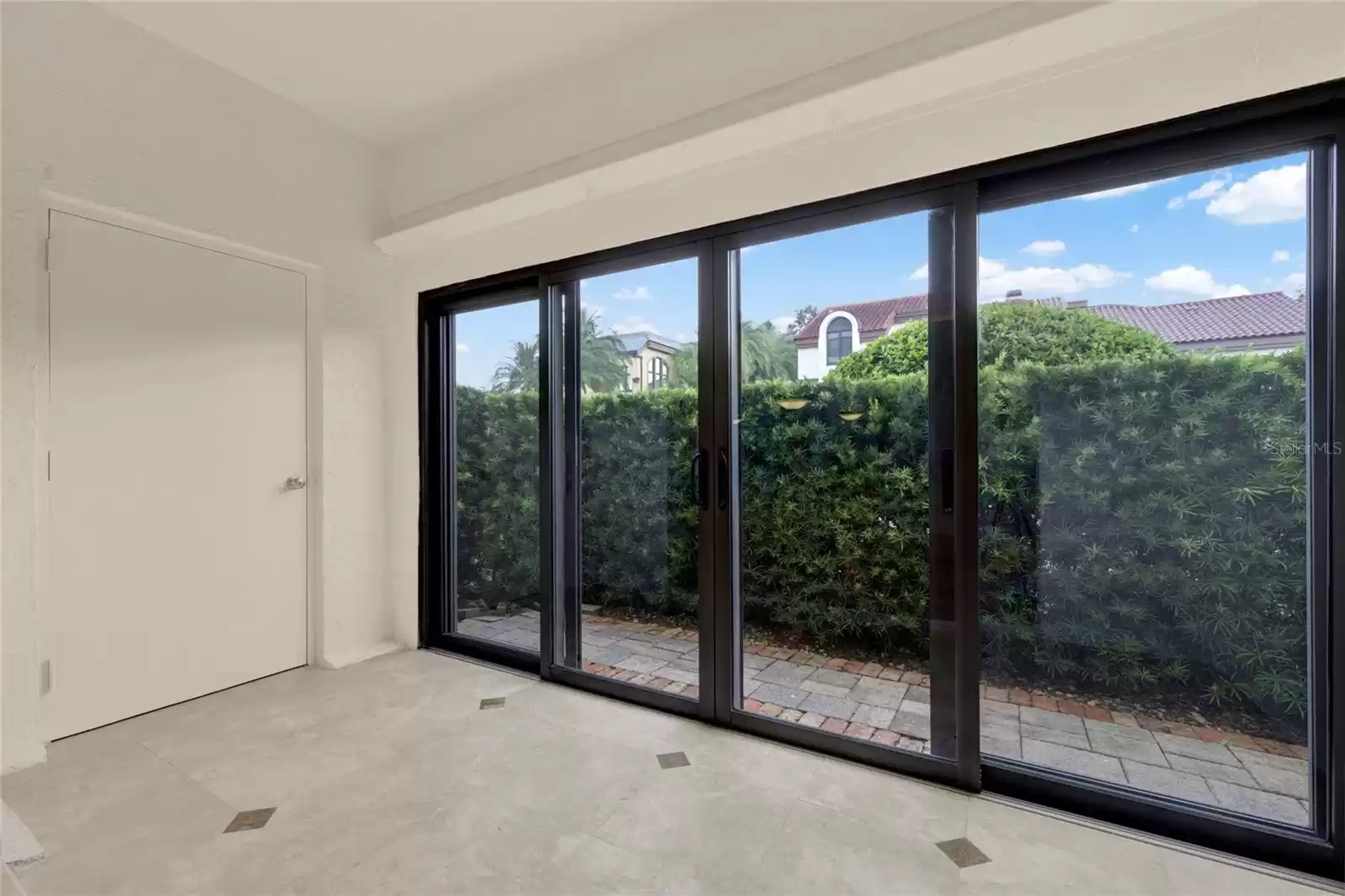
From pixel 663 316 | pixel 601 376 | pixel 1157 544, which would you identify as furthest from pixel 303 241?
pixel 1157 544

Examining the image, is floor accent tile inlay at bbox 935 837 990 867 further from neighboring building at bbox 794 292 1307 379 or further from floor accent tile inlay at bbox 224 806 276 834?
floor accent tile inlay at bbox 224 806 276 834

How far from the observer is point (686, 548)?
2.56 m

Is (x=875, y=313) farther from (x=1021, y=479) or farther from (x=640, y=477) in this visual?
(x=640, y=477)

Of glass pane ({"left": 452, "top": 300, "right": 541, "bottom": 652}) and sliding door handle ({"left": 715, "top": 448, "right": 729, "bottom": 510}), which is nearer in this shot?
sliding door handle ({"left": 715, "top": 448, "right": 729, "bottom": 510})

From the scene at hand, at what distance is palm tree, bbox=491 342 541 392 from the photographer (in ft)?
10.1

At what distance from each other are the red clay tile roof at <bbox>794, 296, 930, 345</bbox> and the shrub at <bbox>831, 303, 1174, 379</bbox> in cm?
4

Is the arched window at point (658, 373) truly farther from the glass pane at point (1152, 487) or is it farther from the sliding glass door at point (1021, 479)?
the glass pane at point (1152, 487)

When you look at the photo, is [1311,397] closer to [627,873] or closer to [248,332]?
[627,873]

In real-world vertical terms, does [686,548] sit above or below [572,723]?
above

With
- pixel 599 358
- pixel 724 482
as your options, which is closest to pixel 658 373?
pixel 599 358

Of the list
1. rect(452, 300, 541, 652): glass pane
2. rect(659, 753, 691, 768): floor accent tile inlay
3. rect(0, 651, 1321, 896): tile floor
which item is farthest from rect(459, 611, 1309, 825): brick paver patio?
rect(452, 300, 541, 652): glass pane

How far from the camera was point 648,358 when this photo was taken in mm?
2689

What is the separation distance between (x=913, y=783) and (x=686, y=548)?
3.85 feet

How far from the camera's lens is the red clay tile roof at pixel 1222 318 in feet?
5.42
